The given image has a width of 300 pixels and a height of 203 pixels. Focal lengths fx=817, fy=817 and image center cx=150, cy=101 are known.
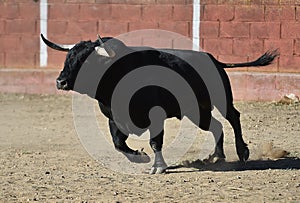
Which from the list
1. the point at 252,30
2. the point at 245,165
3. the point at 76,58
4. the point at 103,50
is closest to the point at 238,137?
the point at 245,165

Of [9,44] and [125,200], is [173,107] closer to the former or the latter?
[125,200]

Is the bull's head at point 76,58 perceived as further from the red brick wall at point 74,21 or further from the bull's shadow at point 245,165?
the red brick wall at point 74,21

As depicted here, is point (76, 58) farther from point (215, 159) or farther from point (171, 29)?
point (171, 29)

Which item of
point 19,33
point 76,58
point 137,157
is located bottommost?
point 137,157

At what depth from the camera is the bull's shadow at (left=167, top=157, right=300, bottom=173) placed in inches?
274

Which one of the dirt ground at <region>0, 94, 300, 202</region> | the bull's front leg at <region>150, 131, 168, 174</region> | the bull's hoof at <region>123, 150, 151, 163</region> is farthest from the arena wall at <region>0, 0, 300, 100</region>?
the bull's front leg at <region>150, 131, 168, 174</region>

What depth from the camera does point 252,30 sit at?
38.5 ft

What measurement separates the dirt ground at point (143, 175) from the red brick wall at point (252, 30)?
66.7 inches

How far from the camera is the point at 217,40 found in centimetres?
1189

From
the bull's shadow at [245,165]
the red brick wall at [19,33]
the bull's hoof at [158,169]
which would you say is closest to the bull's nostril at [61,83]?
the bull's hoof at [158,169]

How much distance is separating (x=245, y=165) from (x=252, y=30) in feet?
16.1

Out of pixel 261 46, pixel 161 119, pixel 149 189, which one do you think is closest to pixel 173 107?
pixel 161 119

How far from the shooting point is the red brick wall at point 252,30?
1159cm

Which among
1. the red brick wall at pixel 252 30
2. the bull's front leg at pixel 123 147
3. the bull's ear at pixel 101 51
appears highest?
the bull's ear at pixel 101 51
